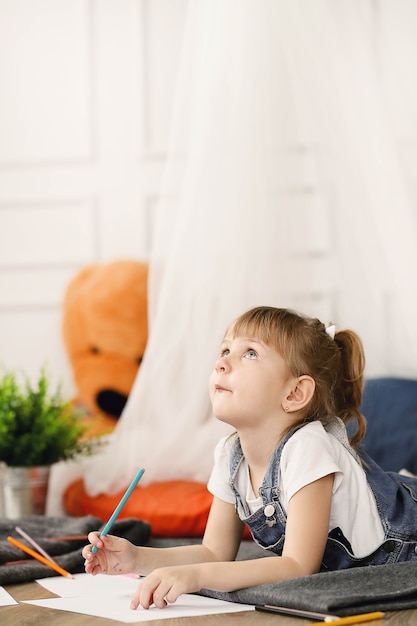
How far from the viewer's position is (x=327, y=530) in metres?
1.23

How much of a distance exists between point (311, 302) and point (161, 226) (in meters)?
0.41

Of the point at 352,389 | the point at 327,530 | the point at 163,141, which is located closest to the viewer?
the point at 327,530

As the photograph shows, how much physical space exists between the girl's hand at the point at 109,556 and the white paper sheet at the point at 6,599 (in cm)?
16

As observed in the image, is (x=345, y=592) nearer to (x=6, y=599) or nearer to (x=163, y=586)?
(x=163, y=586)

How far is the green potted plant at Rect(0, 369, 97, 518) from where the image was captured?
2.15m

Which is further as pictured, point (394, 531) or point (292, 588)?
point (394, 531)

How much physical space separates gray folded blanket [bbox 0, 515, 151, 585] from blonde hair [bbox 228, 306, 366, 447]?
48cm

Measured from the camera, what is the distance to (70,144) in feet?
10.1

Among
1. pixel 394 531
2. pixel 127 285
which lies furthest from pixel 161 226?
pixel 394 531

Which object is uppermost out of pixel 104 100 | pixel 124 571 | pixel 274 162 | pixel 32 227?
pixel 104 100

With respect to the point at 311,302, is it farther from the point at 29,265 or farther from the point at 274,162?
the point at 29,265

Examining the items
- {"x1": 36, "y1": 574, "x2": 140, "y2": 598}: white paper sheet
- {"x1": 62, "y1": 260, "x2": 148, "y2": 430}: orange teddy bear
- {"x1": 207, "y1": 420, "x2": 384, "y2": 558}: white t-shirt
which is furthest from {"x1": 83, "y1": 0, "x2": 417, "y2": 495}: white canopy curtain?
{"x1": 207, "y1": 420, "x2": 384, "y2": 558}: white t-shirt

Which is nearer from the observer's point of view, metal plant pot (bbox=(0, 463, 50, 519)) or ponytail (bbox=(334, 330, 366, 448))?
ponytail (bbox=(334, 330, 366, 448))

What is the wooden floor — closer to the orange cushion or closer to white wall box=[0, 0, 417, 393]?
the orange cushion
